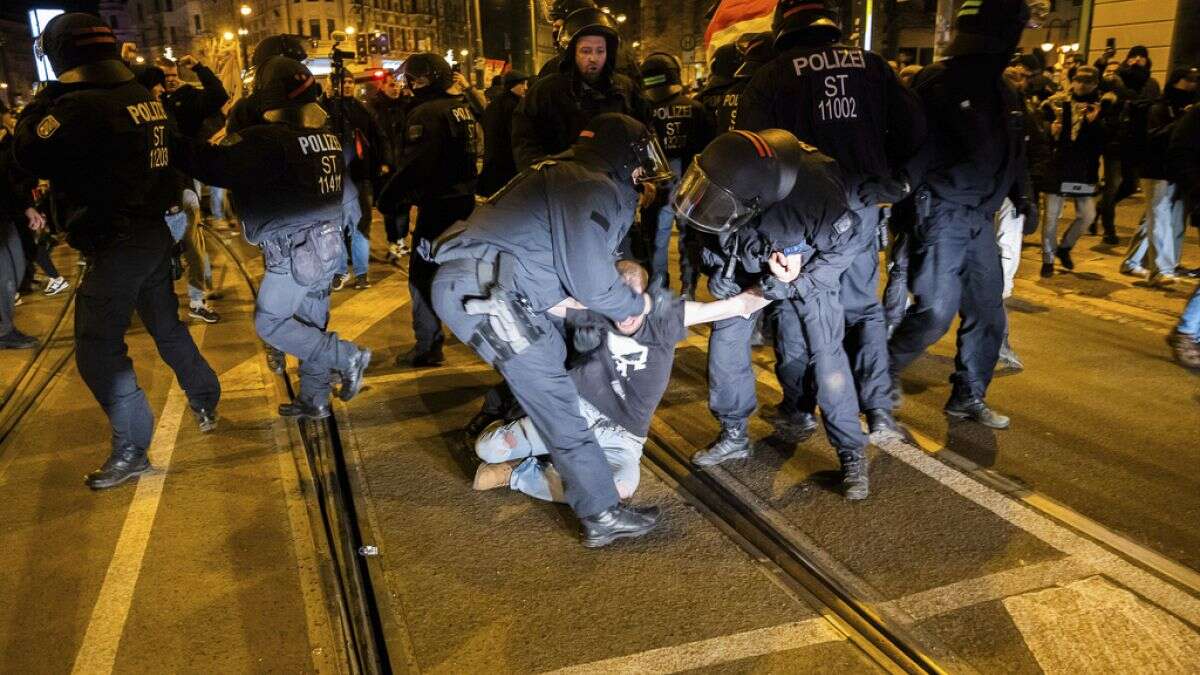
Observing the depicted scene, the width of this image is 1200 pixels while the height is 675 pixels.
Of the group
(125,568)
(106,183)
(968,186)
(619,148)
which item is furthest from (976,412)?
(106,183)

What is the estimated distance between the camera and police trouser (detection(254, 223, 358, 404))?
4477 millimetres

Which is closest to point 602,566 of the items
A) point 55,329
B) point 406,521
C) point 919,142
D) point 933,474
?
point 406,521

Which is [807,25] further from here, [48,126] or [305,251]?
[48,126]

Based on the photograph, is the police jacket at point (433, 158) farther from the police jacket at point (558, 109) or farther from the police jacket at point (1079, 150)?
the police jacket at point (1079, 150)

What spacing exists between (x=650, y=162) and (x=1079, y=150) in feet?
21.9

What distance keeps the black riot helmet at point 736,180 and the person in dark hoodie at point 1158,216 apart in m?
5.35

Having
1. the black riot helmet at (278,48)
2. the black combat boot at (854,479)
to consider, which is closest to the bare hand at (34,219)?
the black riot helmet at (278,48)

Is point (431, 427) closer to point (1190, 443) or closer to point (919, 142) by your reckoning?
point (919, 142)

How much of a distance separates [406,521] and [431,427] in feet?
3.61

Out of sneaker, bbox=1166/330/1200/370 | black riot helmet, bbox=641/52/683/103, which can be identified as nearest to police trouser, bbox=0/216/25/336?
black riot helmet, bbox=641/52/683/103

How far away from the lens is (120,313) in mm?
4219

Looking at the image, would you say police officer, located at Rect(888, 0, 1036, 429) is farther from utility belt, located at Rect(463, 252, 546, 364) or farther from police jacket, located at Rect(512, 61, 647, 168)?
utility belt, located at Rect(463, 252, 546, 364)

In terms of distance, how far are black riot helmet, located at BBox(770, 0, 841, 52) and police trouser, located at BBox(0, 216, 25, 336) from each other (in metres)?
6.42

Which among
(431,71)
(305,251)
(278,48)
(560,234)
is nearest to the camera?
(560,234)
